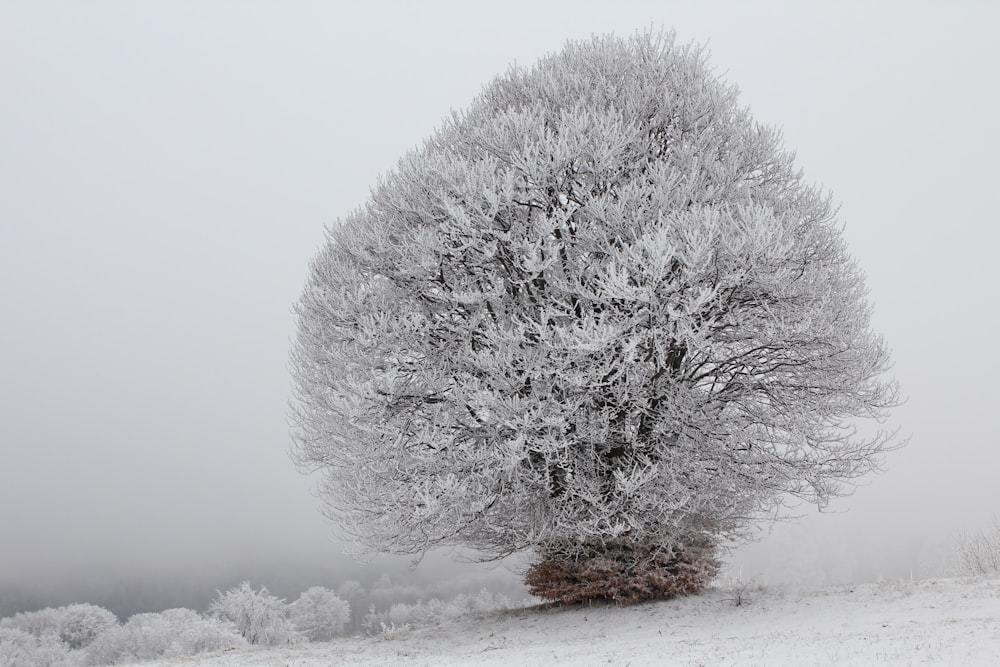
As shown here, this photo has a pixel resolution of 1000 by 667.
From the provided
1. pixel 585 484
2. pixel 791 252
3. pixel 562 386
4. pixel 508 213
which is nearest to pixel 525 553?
pixel 585 484

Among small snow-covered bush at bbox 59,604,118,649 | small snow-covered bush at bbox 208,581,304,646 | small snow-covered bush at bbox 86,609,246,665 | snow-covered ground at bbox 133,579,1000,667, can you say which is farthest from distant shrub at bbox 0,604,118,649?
snow-covered ground at bbox 133,579,1000,667

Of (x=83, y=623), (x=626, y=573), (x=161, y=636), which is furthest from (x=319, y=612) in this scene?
(x=626, y=573)

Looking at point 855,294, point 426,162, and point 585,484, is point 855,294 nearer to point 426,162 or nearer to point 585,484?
point 585,484

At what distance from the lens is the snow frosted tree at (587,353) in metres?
12.4

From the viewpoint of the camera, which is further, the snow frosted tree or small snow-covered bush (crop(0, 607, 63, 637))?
small snow-covered bush (crop(0, 607, 63, 637))

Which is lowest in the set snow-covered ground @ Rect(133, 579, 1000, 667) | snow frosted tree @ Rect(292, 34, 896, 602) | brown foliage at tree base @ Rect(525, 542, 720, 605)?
snow-covered ground @ Rect(133, 579, 1000, 667)

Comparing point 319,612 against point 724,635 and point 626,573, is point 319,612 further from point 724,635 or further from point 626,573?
point 724,635

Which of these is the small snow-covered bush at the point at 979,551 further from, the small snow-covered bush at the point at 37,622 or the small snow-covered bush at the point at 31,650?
the small snow-covered bush at the point at 37,622

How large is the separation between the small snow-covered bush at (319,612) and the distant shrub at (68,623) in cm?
1400

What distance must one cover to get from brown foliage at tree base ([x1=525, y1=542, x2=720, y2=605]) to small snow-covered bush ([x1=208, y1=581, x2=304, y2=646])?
72.8ft

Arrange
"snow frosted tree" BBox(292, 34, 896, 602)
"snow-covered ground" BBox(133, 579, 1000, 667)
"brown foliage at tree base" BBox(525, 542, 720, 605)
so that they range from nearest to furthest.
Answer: "snow-covered ground" BBox(133, 579, 1000, 667)
"snow frosted tree" BBox(292, 34, 896, 602)
"brown foliage at tree base" BBox(525, 542, 720, 605)

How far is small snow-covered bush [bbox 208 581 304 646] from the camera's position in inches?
1297

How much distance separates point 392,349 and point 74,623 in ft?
159

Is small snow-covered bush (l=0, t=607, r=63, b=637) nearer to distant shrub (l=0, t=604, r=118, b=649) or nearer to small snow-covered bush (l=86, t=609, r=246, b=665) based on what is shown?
distant shrub (l=0, t=604, r=118, b=649)
